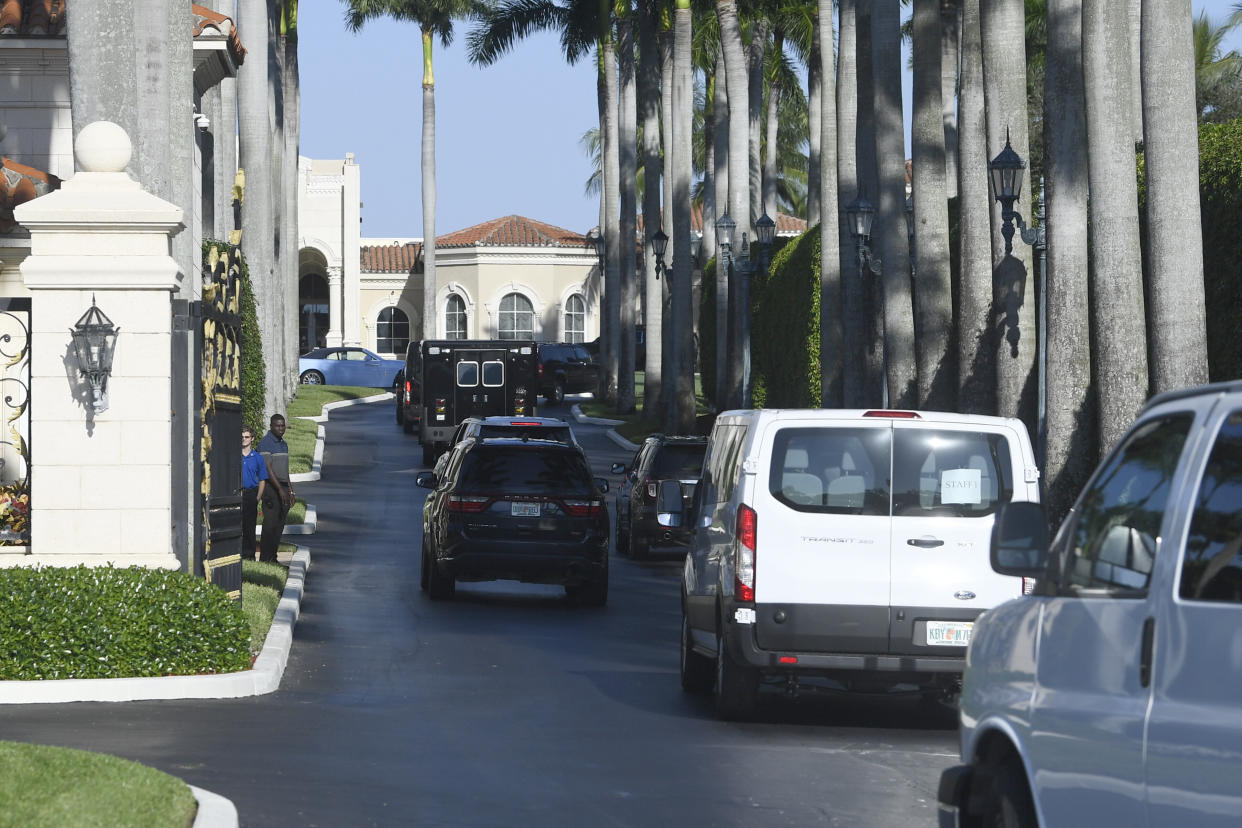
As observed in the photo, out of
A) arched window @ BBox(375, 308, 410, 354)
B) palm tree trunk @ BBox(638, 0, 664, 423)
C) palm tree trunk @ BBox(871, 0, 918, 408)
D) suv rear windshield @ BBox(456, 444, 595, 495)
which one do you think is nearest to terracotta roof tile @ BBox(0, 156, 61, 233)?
suv rear windshield @ BBox(456, 444, 595, 495)

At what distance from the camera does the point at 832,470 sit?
38.6 feet

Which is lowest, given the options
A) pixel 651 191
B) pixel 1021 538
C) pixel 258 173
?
pixel 1021 538

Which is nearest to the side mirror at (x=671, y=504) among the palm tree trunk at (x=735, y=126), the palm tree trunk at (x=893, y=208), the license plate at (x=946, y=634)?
the license plate at (x=946, y=634)

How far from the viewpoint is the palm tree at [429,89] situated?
6988 cm

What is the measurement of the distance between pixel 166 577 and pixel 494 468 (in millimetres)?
6771

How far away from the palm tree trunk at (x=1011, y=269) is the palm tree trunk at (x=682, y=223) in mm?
22839

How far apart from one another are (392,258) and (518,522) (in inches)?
2758

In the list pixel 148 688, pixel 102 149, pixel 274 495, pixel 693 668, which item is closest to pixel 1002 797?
pixel 693 668

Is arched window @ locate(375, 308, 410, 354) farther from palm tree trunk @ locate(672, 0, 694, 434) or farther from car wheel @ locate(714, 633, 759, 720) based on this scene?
car wheel @ locate(714, 633, 759, 720)

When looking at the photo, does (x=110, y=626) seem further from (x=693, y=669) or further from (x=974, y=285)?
(x=974, y=285)

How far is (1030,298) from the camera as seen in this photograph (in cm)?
2283

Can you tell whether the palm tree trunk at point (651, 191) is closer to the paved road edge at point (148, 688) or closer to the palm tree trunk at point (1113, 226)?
the palm tree trunk at point (1113, 226)

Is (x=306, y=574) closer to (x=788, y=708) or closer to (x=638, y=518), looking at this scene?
(x=638, y=518)

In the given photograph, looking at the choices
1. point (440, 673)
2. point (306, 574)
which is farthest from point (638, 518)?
point (440, 673)
